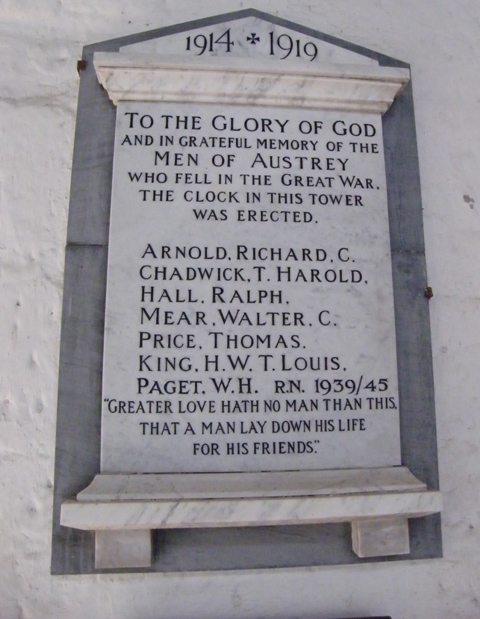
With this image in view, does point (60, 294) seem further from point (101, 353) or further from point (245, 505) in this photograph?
point (245, 505)

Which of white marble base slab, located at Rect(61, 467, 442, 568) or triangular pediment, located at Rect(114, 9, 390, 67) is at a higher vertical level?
triangular pediment, located at Rect(114, 9, 390, 67)

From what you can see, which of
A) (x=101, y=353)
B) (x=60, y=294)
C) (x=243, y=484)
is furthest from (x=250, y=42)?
(x=243, y=484)

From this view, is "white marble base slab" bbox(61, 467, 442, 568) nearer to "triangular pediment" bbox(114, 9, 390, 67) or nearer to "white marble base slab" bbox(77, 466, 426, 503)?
"white marble base slab" bbox(77, 466, 426, 503)

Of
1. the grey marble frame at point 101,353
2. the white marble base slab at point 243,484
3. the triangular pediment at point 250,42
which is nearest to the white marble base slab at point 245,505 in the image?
the white marble base slab at point 243,484

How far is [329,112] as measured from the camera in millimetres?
2971

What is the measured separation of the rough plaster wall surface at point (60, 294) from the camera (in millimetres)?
2520

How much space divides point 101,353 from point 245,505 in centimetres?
93

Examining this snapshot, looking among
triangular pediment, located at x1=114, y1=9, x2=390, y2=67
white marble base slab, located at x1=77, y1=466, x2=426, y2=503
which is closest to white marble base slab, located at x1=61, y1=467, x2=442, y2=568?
white marble base slab, located at x1=77, y1=466, x2=426, y2=503

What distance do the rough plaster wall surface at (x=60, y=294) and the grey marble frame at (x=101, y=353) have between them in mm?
61

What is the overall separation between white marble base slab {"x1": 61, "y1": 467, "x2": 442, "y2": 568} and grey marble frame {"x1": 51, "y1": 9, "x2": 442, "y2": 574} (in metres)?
0.12

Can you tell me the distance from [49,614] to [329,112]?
267cm

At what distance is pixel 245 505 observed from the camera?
2.39m

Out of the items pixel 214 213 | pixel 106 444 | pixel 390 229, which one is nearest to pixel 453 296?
pixel 390 229

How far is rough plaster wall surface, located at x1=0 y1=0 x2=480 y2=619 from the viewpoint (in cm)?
252
